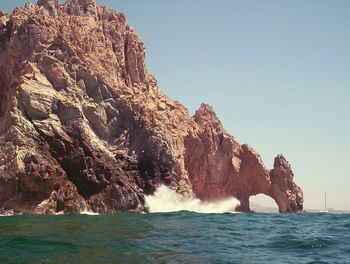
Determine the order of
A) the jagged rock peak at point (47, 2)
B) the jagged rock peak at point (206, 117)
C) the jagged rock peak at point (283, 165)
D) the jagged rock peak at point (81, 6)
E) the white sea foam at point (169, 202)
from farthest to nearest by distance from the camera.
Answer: the jagged rock peak at point (283, 165) < the jagged rock peak at point (206, 117) < the jagged rock peak at point (81, 6) < the jagged rock peak at point (47, 2) < the white sea foam at point (169, 202)

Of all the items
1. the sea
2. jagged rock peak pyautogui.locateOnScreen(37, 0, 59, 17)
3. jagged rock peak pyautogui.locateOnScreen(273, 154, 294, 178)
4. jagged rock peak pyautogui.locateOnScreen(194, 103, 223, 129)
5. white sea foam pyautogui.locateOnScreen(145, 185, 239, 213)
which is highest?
jagged rock peak pyautogui.locateOnScreen(37, 0, 59, 17)

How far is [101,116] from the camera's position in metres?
66.2

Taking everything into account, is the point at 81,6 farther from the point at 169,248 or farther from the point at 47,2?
the point at 169,248

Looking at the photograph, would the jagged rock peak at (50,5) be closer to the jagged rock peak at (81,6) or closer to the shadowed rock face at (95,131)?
the shadowed rock face at (95,131)

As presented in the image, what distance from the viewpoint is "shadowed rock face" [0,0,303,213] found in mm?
54875

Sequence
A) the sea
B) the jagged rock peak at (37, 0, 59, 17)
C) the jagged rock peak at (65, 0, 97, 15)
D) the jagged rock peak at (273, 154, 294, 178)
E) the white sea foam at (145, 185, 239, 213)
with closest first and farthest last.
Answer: the sea < the white sea foam at (145, 185, 239, 213) < the jagged rock peak at (37, 0, 59, 17) < the jagged rock peak at (65, 0, 97, 15) < the jagged rock peak at (273, 154, 294, 178)

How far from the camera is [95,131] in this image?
6519 cm

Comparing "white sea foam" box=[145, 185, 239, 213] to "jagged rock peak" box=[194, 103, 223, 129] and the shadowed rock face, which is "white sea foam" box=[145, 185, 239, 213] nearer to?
the shadowed rock face

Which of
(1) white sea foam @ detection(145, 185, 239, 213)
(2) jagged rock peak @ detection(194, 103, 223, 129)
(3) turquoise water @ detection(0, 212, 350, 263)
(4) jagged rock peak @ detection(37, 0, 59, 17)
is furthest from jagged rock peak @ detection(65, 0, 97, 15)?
(3) turquoise water @ detection(0, 212, 350, 263)

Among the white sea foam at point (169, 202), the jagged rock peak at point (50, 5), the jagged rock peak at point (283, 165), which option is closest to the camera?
the white sea foam at point (169, 202)

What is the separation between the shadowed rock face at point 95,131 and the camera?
54875 millimetres

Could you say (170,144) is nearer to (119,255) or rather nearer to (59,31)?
(59,31)

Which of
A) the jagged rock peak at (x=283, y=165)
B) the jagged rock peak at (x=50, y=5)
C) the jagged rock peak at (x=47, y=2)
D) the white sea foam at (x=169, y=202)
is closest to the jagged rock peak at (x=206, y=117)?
the jagged rock peak at (x=283, y=165)

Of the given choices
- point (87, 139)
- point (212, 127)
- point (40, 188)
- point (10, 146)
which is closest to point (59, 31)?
point (87, 139)
